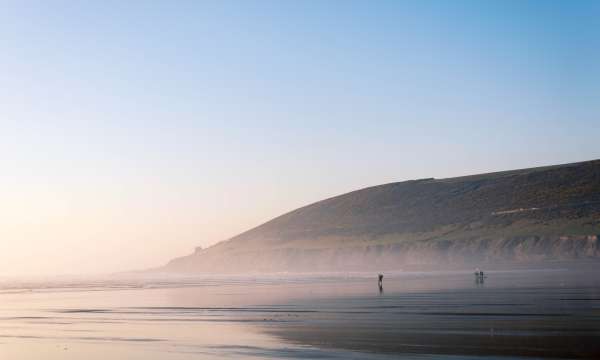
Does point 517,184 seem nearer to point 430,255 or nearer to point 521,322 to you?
point 430,255

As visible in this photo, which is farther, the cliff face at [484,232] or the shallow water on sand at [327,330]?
the cliff face at [484,232]

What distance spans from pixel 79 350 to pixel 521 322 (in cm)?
1448

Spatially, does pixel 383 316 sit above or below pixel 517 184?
below

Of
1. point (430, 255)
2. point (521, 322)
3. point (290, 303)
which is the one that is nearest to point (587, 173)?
point (430, 255)

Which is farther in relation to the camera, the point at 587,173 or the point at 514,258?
the point at 587,173

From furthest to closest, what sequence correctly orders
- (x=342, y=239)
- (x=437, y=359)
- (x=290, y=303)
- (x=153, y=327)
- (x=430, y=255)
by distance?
(x=342, y=239), (x=430, y=255), (x=290, y=303), (x=153, y=327), (x=437, y=359)

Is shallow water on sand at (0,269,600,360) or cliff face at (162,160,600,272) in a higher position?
cliff face at (162,160,600,272)

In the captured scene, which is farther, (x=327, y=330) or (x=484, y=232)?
(x=484, y=232)

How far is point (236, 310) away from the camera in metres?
41.8

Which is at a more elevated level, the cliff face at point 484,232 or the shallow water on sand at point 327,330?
the cliff face at point 484,232

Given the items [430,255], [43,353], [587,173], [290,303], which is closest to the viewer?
[43,353]

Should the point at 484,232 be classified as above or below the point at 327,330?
above

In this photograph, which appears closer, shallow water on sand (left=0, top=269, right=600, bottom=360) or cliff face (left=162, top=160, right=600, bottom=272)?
shallow water on sand (left=0, top=269, right=600, bottom=360)

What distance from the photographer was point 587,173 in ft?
594
